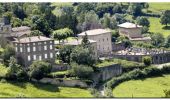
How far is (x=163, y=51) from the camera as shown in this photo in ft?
243

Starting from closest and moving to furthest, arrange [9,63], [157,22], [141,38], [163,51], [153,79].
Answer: [9,63], [153,79], [163,51], [141,38], [157,22]

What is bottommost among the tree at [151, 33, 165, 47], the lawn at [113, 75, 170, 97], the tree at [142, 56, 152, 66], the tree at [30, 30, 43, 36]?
the lawn at [113, 75, 170, 97]

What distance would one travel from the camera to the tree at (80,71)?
6044 cm

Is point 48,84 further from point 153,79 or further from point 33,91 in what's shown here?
point 153,79

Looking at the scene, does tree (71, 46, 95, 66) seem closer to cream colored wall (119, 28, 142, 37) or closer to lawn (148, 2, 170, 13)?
cream colored wall (119, 28, 142, 37)

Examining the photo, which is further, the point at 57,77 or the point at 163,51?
the point at 163,51

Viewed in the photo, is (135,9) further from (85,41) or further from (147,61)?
(85,41)

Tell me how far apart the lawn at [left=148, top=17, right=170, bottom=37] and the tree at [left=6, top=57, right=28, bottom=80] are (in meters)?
39.2

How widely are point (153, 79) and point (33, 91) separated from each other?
15086 mm

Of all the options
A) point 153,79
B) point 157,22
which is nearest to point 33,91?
point 153,79

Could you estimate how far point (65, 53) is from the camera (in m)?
63.1

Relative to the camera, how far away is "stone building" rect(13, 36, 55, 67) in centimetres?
6141

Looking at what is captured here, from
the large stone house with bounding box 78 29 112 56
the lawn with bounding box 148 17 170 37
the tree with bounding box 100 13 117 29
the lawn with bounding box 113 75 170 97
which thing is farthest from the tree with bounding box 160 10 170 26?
the lawn with bounding box 113 75 170 97

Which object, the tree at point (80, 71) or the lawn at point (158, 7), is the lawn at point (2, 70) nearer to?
the tree at point (80, 71)
